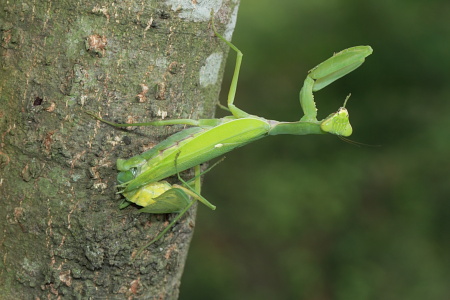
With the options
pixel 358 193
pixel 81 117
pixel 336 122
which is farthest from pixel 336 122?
pixel 358 193

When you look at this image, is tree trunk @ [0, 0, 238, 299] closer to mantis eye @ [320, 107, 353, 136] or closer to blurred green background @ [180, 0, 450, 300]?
mantis eye @ [320, 107, 353, 136]

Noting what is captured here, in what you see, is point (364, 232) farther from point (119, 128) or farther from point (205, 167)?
point (119, 128)

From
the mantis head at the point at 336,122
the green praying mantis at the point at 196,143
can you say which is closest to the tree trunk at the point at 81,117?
the green praying mantis at the point at 196,143

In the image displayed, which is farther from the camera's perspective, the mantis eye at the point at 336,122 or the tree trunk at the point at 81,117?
the mantis eye at the point at 336,122

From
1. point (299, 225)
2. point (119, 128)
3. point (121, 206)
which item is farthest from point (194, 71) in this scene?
point (299, 225)

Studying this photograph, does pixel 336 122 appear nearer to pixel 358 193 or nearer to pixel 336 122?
pixel 336 122

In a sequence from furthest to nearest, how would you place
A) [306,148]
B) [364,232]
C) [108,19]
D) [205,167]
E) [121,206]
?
[306,148] → [364,232] → [205,167] → [121,206] → [108,19]

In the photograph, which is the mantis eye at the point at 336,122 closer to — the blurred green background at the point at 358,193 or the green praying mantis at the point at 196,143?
the green praying mantis at the point at 196,143
